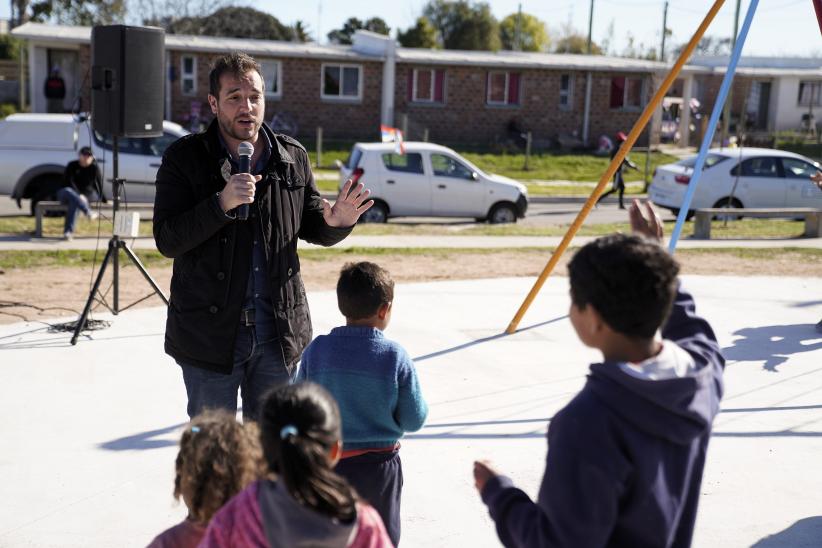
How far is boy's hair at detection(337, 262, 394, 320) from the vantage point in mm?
3287

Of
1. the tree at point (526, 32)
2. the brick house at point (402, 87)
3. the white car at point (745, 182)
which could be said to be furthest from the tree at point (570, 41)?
the white car at point (745, 182)

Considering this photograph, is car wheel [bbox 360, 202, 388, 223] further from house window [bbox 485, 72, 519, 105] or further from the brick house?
house window [bbox 485, 72, 519, 105]

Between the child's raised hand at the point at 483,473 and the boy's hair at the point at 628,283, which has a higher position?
the boy's hair at the point at 628,283

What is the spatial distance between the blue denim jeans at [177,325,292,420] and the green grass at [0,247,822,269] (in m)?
6.73

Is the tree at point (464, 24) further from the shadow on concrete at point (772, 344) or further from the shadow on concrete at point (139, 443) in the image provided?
the shadow on concrete at point (139, 443)

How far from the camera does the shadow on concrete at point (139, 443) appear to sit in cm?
523

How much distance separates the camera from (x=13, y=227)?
1355cm

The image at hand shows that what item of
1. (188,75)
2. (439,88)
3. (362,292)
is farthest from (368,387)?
(439,88)

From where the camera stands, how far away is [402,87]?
32969mm

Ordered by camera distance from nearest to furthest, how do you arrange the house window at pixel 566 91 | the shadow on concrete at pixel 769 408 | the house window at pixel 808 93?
the shadow on concrete at pixel 769 408 → the house window at pixel 566 91 → the house window at pixel 808 93

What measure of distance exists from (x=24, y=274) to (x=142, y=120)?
3.12 metres

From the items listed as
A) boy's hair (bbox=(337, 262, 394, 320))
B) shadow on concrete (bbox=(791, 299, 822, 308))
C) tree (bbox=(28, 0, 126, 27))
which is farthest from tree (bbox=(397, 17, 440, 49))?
boy's hair (bbox=(337, 262, 394, 320))

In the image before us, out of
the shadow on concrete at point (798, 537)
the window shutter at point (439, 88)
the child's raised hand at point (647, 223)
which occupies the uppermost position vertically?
the window shutter at point (439, 88)

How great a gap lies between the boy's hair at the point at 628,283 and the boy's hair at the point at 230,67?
75.7 inches
